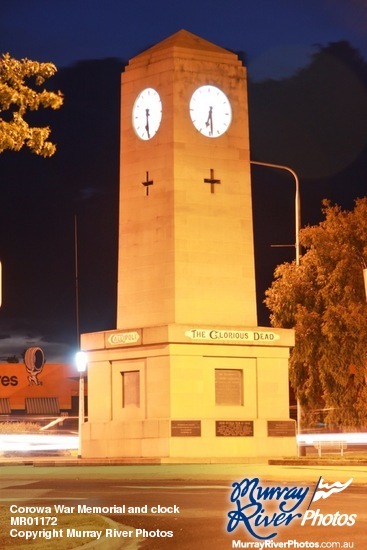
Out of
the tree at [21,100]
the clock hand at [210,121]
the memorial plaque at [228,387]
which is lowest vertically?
the memorial plaque at [228,387]

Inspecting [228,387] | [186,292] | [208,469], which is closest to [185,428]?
[228,387]

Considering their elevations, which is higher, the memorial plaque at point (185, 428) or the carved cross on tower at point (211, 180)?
the carved cross on tower at point (211, 180)

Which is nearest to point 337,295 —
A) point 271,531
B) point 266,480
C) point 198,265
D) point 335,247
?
point 335,247

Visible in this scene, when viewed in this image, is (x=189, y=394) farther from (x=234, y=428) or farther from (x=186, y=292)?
(x=186, y=292)

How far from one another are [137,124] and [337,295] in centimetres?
1121

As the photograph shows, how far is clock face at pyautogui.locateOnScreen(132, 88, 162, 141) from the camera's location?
134 feet

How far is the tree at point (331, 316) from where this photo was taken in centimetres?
4641

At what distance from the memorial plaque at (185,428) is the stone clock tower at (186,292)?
32 mm

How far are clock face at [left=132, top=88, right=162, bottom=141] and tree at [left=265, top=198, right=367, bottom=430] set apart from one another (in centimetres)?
945

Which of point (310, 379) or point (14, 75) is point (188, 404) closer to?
point (310, 379)

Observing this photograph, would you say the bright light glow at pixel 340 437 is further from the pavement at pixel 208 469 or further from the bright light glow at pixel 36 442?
the bright light glow at pixel 36 442

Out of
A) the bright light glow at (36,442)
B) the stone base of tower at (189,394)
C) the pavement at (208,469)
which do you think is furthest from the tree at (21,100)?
the bright light glow at (36,442)

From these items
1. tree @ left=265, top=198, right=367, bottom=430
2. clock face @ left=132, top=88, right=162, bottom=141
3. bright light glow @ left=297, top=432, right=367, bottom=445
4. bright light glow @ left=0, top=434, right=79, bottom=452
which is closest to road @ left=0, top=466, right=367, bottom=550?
bright light glow @ left=297, top=432, right=367, bottom=445

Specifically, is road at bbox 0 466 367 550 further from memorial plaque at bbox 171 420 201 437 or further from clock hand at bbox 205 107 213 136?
clock hand at bbox 205 107 213 136
